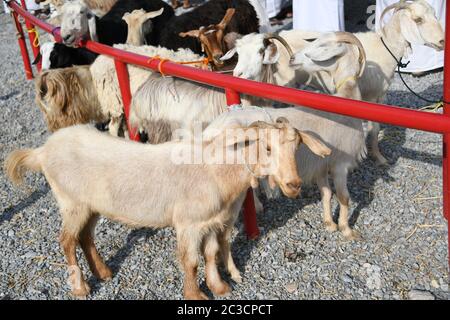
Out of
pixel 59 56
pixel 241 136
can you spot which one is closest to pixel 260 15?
pixel 59 56

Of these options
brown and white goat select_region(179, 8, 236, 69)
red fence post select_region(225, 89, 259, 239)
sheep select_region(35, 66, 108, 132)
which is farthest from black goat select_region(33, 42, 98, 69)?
red fence post select_region(225, 89, 259, 239)

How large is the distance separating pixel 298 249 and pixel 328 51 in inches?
52.4

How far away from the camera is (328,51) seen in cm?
323

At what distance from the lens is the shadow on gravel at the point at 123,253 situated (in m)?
2.85

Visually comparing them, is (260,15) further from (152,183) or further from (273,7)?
(152,183)

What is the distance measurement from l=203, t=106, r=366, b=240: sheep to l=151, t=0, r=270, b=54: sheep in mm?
2722

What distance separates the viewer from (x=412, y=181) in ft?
11.8

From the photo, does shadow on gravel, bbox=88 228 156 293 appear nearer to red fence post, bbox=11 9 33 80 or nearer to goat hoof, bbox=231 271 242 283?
goat hoof, bbox=231 271 242 283

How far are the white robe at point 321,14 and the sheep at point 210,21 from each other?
1.70 ft

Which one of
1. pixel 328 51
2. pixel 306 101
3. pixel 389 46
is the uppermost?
pixel 306 101

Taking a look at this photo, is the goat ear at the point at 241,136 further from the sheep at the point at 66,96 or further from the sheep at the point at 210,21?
the sheep at the point at 210,21

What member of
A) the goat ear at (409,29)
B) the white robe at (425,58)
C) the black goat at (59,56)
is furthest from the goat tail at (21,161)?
the white robe at (425,58)
